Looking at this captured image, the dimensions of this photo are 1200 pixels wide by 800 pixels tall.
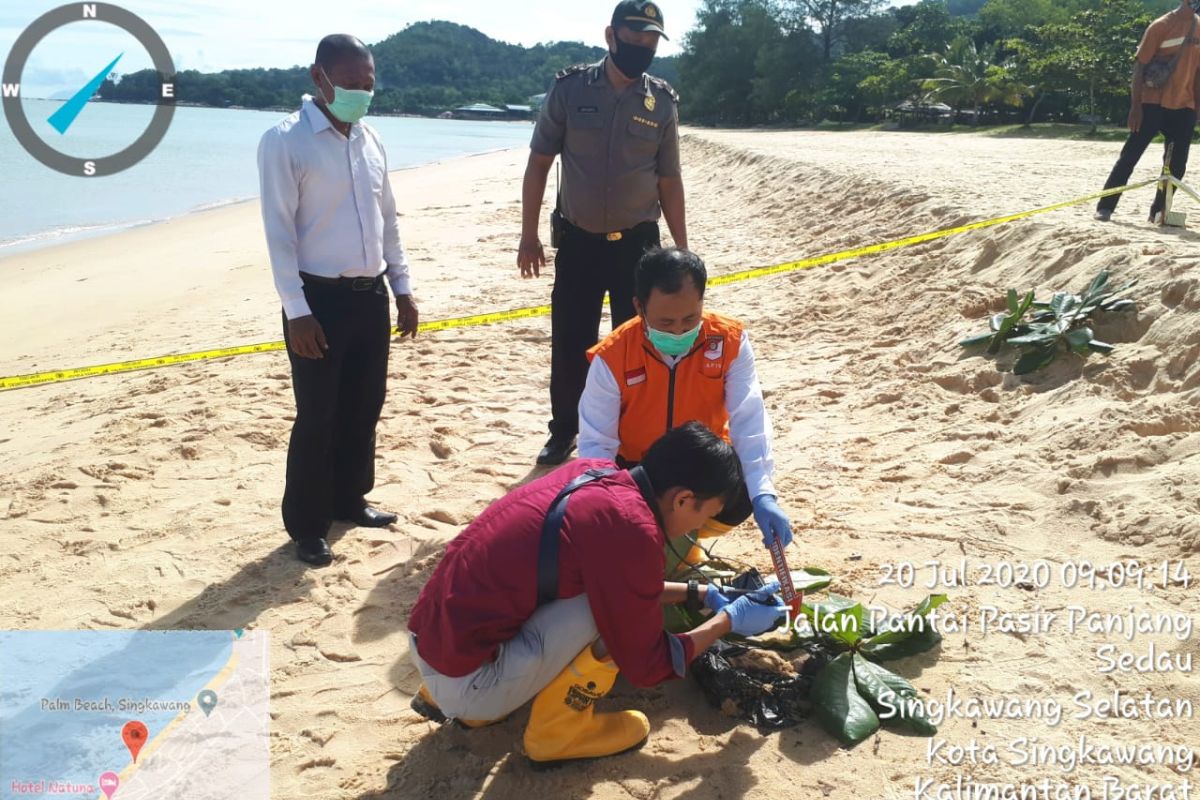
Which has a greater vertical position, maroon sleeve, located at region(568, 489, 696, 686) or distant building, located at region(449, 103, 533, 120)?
distant building, located at region(449, 103, 533, 120)

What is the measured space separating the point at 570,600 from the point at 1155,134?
6.09m

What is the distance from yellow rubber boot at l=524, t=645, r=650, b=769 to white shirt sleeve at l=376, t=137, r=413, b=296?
178cm

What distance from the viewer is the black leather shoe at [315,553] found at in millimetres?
3281

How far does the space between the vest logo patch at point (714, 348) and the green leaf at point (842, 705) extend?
3.23ft

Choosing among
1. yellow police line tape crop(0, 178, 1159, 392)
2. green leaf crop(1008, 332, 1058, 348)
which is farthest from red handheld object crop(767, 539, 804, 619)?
yellow police line tape crop(0, 178, 1159, 392)

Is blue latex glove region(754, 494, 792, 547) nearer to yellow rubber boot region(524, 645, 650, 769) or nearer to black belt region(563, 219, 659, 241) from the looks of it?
yellow rubber boot region(524, 645, 650, 769)

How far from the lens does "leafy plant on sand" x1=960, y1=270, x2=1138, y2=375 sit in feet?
13.8

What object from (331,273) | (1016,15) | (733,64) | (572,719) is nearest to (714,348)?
(572,719)

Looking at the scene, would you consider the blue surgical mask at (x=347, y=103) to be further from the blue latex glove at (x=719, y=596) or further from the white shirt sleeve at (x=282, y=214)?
the blue latex glove at (x=719, y=596)

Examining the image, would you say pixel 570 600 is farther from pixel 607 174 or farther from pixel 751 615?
pixel 607 174

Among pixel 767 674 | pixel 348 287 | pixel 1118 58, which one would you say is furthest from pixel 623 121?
pixel 1118 58

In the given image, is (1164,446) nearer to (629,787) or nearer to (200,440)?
(629,787)

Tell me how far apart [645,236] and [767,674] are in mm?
2064

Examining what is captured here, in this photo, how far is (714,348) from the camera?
2871mm
